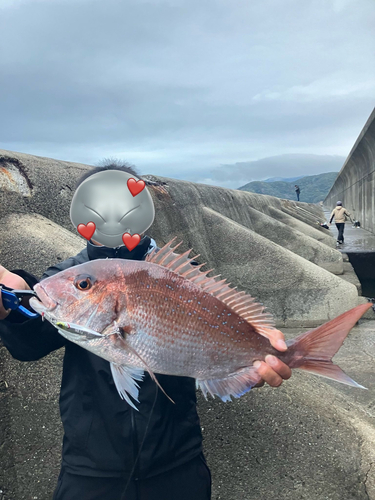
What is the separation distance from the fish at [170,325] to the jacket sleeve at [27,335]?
31 cm

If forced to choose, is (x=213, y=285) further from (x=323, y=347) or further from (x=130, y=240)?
(x=323, y=347)

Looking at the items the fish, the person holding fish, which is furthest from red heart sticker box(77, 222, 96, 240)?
the fish

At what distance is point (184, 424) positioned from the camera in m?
2.05

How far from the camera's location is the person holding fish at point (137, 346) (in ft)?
5.14

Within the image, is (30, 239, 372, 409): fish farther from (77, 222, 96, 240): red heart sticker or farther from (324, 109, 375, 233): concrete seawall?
(324, 109, 375, 233): concrete seawall

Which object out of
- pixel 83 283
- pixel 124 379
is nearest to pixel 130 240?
pixel 83 283

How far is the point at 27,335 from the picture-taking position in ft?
5.97

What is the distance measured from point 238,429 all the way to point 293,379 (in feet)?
2.91

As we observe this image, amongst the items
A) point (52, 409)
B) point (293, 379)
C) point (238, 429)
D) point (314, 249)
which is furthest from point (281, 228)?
point (52, 409)

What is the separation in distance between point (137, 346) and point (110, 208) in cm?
67

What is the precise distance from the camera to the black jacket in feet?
6.27

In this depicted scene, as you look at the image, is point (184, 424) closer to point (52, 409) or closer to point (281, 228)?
point (52, 409)

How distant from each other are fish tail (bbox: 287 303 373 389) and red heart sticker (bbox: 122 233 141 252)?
0.87m

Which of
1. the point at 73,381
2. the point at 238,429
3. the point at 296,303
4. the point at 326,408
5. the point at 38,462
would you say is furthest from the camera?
the point at 296,303
